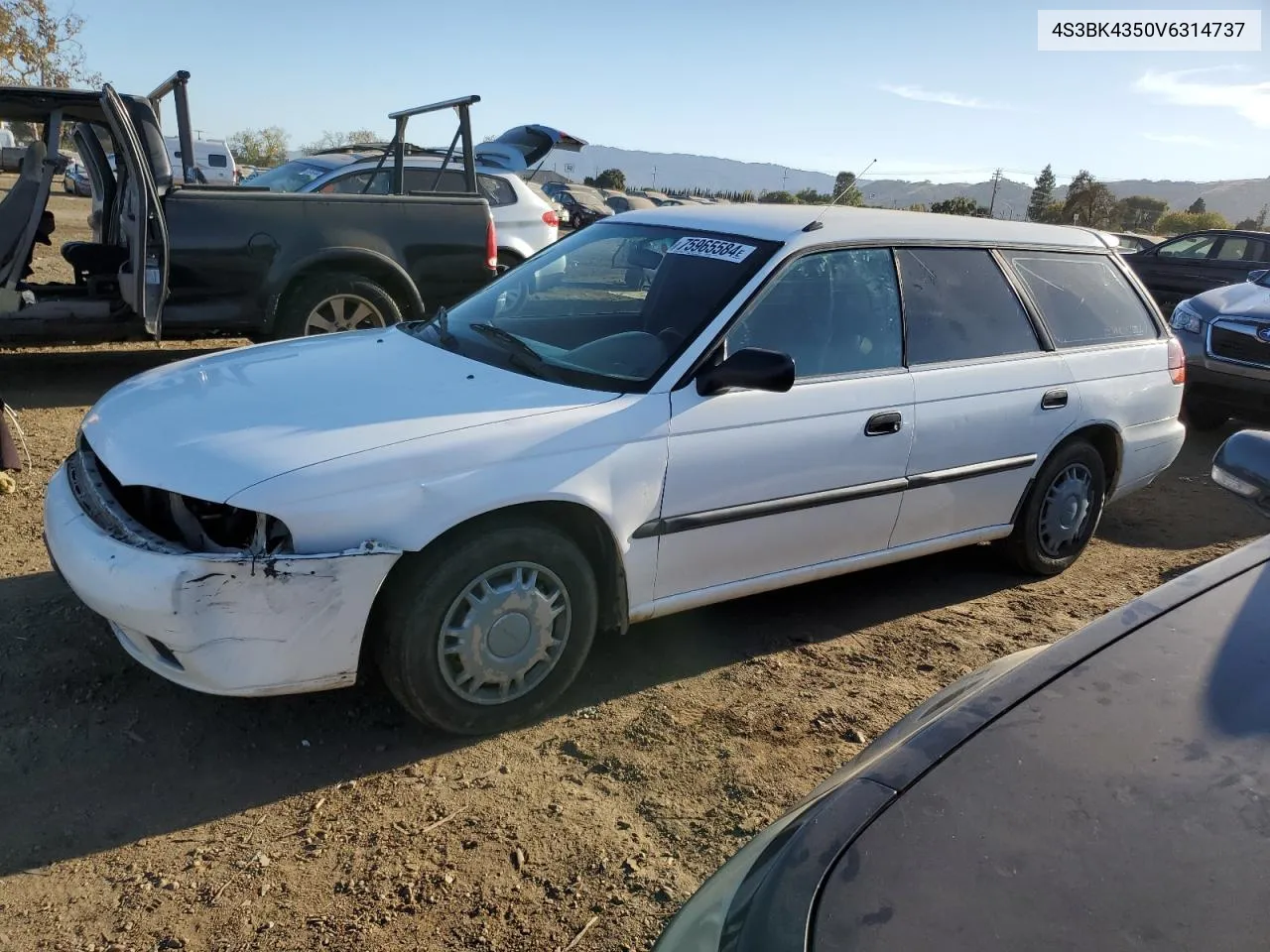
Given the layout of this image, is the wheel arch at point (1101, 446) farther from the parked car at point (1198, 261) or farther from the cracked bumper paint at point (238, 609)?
the parked car at point (1198, 261)

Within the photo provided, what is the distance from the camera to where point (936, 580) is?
488 centimetres

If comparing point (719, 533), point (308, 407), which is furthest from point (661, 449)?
point (308, 407)

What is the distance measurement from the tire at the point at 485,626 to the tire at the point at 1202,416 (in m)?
7.18

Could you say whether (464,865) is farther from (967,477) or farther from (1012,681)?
(967,477)

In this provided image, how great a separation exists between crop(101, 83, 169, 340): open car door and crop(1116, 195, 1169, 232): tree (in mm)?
46434

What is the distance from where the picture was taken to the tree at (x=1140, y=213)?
4497 cm

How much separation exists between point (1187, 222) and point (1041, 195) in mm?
6343

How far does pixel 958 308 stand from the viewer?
4.26 metres

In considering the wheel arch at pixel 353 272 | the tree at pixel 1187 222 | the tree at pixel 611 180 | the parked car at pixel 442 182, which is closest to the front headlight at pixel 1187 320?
the parked car at pixel 442 182

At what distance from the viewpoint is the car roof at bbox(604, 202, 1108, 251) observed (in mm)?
3875

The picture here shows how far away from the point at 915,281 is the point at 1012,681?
2.61 m

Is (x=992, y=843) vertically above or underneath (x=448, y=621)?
above

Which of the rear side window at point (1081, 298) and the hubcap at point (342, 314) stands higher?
the rear side window at point (1081, 298)

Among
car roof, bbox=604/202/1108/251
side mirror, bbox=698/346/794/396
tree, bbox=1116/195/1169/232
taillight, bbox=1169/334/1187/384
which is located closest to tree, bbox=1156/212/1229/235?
tree, bbox=1116/195/1169/232
